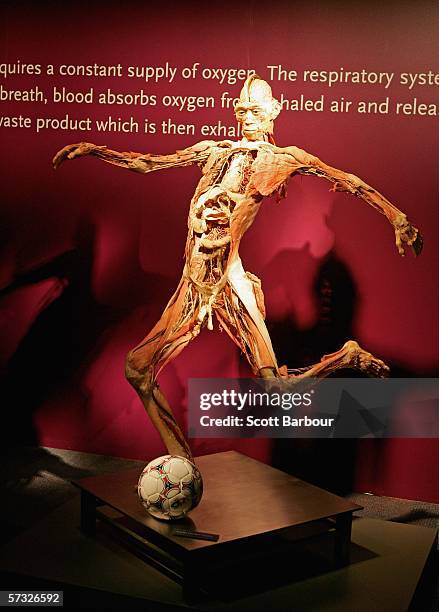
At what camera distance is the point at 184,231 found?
15.3ft

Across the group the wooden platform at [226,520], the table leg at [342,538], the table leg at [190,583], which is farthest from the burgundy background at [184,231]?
the table leg at [190,583]

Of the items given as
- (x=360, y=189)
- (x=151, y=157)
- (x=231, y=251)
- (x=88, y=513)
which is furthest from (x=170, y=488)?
(x=151, y=157)

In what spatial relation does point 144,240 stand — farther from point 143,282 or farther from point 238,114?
point 238,114

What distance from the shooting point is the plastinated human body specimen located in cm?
412

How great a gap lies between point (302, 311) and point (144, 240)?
921 millimetres

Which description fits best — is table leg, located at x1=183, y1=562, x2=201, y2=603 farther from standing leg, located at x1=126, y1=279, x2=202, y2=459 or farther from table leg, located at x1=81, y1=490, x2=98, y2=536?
standing leg, located at x1=126, y1=279, x2=202, y2=459

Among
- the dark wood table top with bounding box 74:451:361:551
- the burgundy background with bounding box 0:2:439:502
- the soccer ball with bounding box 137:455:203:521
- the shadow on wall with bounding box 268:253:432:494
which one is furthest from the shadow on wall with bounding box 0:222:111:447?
the soccer ball with bounding box 137:455:203:521

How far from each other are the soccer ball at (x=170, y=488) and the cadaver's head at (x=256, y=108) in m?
1.60

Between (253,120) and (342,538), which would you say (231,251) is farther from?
(342,538)

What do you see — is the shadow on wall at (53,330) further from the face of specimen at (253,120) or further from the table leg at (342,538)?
the table leg at (342,538)

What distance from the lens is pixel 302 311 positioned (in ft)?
14.8

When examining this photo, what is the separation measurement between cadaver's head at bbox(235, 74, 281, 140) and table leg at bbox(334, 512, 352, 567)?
5.77 feet

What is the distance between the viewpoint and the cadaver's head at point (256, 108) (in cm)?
411

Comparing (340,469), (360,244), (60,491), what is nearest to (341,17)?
(360,244)
